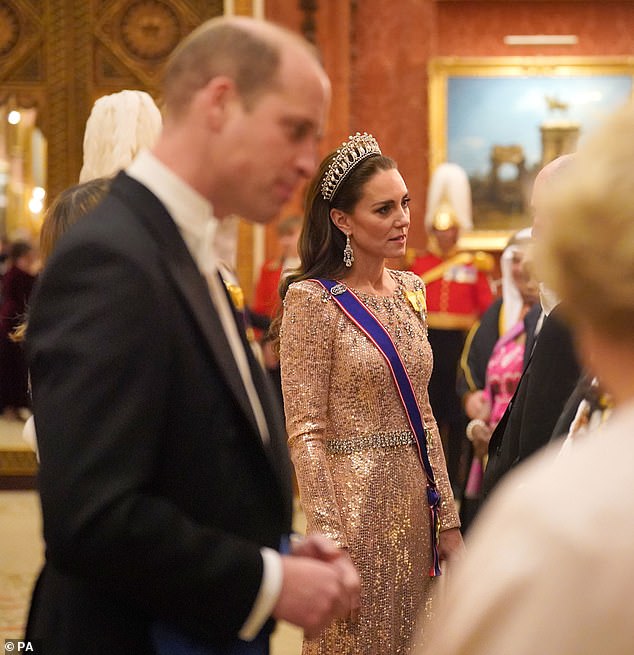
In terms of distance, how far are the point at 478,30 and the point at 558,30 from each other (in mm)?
673

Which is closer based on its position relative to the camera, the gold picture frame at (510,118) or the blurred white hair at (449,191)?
the blurred white hair at (449,191)

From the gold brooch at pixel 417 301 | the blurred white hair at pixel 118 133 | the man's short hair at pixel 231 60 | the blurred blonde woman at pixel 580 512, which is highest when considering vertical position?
the man's short hair at pixel 231 60

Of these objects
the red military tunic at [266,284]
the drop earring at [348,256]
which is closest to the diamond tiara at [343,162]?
the drop earring at [348,256]

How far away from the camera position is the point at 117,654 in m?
1.77

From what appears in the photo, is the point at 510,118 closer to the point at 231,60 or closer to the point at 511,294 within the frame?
the point at 511,294

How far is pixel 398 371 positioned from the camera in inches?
133

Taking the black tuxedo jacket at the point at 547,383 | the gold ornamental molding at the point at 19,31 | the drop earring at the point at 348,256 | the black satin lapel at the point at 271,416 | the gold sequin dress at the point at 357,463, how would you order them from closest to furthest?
the black satin lapel at the point at 271,416 → the black tuxedo jacket at the point at 547,383 → the gold sequin dress at the point at 357,463 → the drop earring at the point at 348,256 → the gold ornamental molding at the point at 19,31

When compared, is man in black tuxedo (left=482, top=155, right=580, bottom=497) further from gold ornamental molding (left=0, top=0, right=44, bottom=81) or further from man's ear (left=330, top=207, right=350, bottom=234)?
gold ornamental molding (left=0, top=0, right=44, bottom=81)

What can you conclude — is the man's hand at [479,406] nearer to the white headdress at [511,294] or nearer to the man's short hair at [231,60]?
the white headdress at [511,294]

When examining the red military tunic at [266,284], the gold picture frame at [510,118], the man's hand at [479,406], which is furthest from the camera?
the gold picture frame at [510,118]

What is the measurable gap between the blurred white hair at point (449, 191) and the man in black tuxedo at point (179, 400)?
24.7ft

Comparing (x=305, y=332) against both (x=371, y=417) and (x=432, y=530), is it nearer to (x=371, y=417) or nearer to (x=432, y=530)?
(x=371, y=417)

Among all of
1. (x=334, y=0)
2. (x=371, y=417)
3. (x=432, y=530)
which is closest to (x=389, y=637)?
(x=432, y=530)

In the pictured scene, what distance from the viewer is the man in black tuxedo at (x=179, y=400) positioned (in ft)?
5.33
